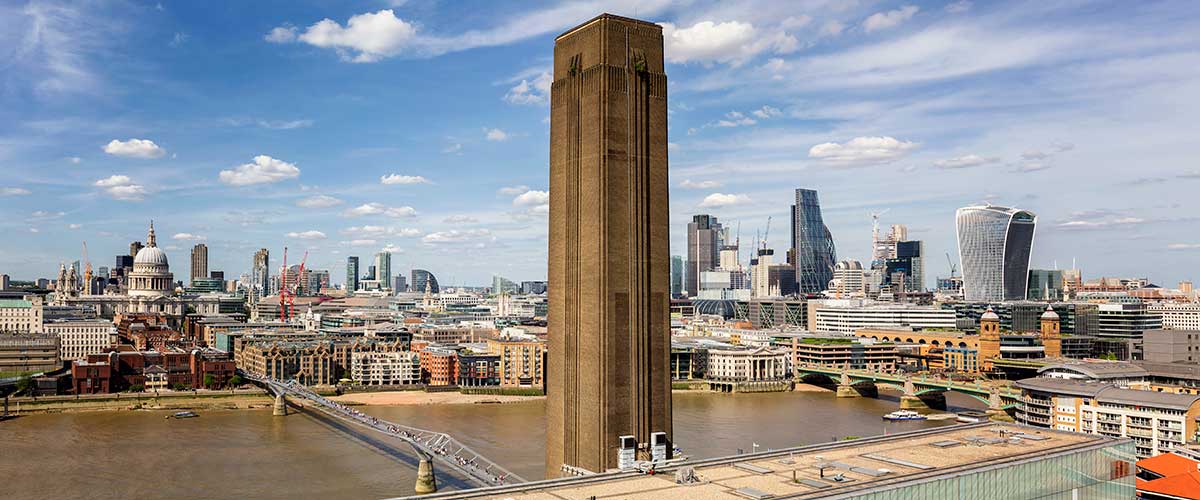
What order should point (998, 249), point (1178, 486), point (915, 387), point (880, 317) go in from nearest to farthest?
1. point (1178, 486)
2. point (915, 387)
3. point (880, 317)
4. point (998, 249)

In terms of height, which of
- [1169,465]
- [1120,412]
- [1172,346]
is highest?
[1172,346]

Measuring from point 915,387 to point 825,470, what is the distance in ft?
213

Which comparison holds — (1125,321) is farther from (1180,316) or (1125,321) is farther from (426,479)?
(426,479)

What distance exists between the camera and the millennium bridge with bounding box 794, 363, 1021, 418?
80000 millimetres

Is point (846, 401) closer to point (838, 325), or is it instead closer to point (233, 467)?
point (233, 467)

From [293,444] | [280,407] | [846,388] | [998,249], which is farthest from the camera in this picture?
[998,249]

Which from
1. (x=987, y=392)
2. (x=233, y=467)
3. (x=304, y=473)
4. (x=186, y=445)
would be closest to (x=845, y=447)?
(x=304, y=473)

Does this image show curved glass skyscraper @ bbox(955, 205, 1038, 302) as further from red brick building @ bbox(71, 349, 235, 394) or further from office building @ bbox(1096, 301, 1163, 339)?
red brick building @ bbox(71, 349, 235, 394)

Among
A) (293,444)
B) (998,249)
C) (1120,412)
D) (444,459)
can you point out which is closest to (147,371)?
(293,444)

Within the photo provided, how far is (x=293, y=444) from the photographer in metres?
65.4

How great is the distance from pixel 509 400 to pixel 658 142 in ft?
194

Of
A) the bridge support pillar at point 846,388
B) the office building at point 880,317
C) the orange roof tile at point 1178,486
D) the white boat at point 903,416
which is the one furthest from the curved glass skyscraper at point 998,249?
the orange roof tile at point 1178,486

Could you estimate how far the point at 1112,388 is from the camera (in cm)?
5981

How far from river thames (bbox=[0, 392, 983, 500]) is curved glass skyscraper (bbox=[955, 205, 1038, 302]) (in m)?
98.6
